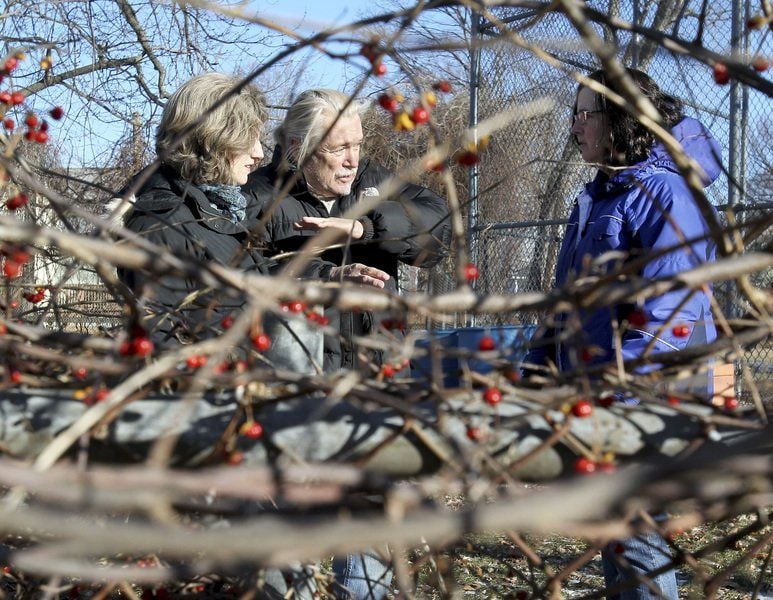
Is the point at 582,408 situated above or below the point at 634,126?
below

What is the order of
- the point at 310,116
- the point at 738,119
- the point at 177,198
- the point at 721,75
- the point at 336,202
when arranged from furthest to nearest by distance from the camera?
the point at 738,119, the point at 336,202, the point at 310,116, the point at 177,198, the point at 721,75

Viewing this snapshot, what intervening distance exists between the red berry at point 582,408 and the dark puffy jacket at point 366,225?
1574 millimetres

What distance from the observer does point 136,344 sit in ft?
3.60

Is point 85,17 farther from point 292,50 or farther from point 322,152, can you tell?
point 292,50

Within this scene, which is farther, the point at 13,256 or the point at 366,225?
the point at 366,225

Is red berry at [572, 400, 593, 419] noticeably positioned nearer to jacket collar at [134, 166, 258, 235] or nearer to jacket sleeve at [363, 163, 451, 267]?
jacket collar at [134, 166, 258, 235]

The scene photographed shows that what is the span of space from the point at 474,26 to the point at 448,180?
505cm

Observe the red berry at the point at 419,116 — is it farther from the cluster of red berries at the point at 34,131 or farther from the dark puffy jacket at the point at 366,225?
the dark puffy jacket at the point at 366,225

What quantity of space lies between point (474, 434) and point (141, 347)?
0.42m

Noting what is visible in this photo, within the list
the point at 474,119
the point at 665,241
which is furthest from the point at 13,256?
the point at 474,119

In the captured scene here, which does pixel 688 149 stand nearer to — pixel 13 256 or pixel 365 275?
pixel 365 275

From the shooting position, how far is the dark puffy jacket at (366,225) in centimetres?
282

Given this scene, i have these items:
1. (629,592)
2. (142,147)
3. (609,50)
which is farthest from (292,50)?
(142,147)

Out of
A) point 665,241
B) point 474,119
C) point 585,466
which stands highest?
point 474,119
